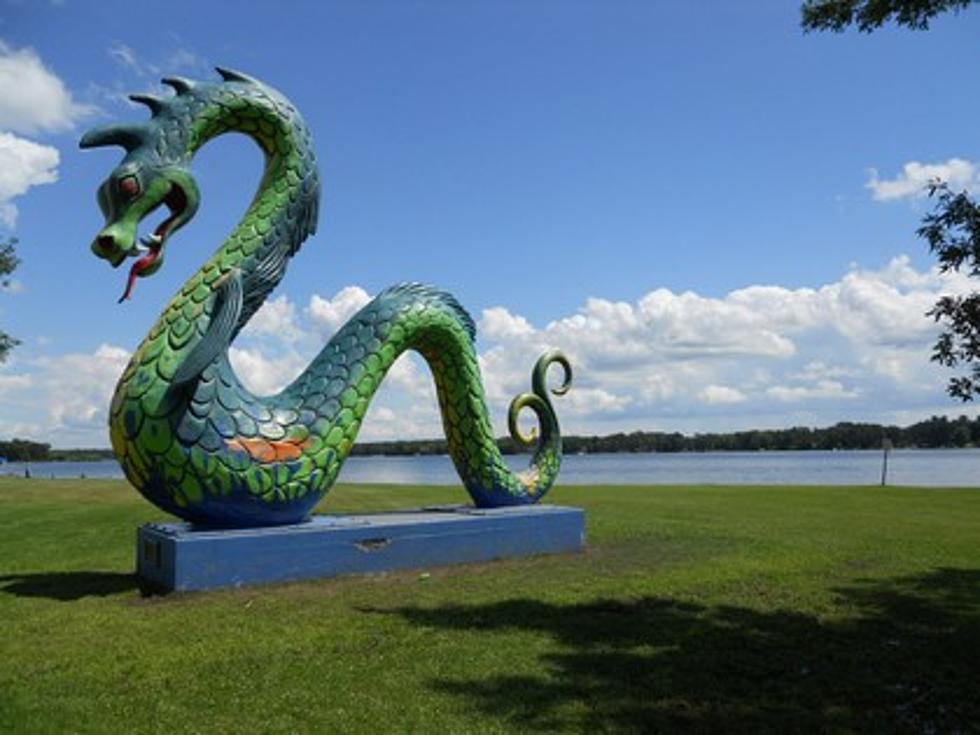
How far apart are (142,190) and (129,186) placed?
12cm

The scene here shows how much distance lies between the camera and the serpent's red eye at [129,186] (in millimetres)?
8352

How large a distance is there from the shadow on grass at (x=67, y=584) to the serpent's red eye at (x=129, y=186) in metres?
3.78

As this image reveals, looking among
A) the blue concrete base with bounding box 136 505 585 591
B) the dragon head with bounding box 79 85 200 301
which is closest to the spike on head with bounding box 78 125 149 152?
the dragon head with bounding box 79 85 200 301

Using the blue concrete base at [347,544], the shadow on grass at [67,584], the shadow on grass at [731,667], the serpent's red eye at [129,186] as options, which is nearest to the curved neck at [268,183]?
the serpent's red eye at [129,186]

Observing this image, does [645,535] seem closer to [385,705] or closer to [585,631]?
[585,631]

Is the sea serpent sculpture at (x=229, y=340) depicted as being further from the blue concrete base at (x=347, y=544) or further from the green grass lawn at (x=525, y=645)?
the green grass lawn at (x=525, y=645)

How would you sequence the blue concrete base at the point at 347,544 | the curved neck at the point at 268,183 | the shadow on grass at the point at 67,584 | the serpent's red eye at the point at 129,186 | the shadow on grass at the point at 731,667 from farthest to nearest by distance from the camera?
the curved neck at the point at 268,183 < the shadow on grass at the point at 67,584 < the blue concrete base at the point at 347,544 < the serpent's red eye at the point at 129,186 < the shadow on grass at the point at 731,667

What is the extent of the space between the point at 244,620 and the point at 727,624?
3.84 meters

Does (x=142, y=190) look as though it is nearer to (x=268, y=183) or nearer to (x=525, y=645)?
(x=268, y=183)

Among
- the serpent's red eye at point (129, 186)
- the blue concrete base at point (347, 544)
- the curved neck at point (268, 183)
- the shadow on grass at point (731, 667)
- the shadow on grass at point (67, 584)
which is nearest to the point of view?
the shadow on grass at point (731, 667)

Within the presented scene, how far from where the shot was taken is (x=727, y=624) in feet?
23.4

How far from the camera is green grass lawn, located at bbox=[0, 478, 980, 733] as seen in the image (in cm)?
498

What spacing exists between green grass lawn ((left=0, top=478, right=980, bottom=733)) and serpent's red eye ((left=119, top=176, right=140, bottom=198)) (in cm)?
373

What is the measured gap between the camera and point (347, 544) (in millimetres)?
9414
